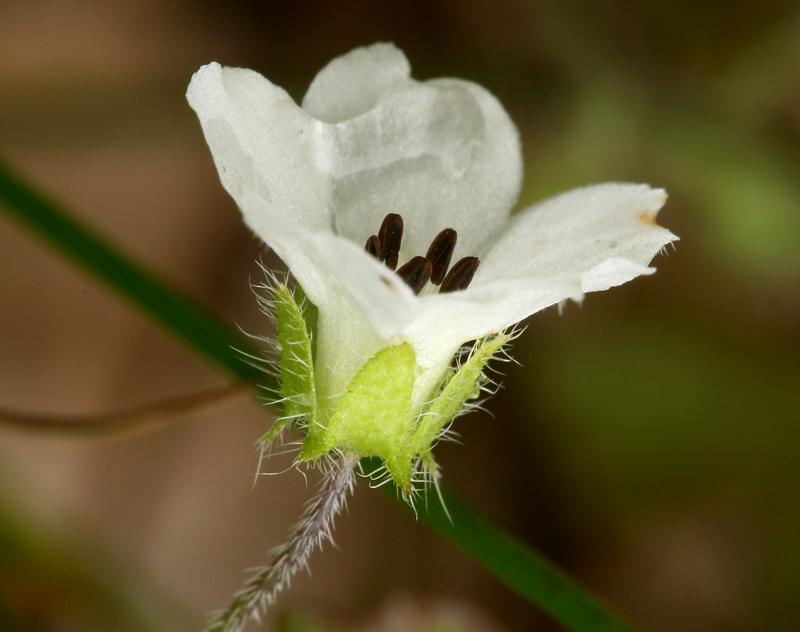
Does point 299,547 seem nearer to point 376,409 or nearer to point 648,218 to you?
point 376,409

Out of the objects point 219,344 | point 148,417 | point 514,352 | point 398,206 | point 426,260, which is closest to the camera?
point 426,260

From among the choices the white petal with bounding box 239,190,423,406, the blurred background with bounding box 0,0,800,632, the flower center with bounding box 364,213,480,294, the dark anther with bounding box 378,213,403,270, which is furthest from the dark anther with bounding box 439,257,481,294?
the blurred background with bounding box 0,0,800,632

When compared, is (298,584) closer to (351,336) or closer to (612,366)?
(612,366)

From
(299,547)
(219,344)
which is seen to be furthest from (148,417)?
(299,547)

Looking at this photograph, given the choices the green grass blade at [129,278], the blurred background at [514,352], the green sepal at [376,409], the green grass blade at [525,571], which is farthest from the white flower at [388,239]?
the blurred background at [514,352]

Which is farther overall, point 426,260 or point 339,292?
point 426,260
